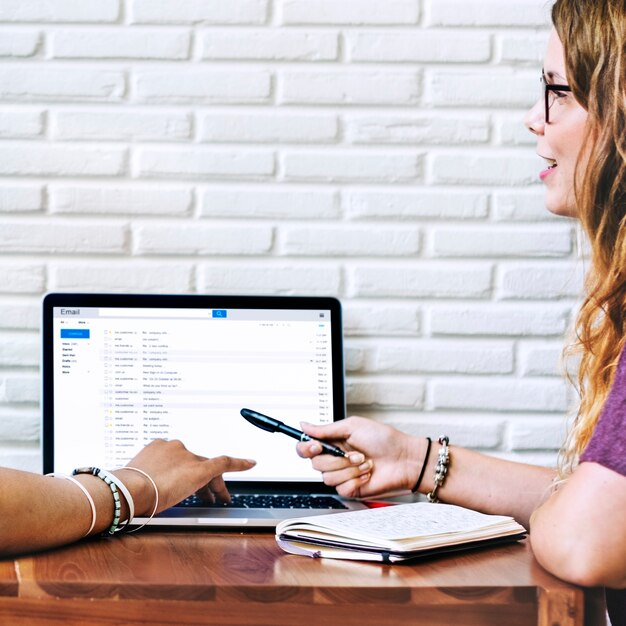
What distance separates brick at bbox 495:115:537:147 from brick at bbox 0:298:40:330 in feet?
3.07

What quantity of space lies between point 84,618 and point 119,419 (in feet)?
2.14

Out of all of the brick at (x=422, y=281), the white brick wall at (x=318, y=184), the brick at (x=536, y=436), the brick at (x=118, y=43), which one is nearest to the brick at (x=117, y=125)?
the white brick wall at (x=318, y=184)

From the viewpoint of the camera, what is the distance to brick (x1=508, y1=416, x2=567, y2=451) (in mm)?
1611

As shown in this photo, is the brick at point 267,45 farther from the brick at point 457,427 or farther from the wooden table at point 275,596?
the wooden table at point 275,596

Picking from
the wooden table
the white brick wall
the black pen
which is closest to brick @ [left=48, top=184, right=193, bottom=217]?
the white brick wall

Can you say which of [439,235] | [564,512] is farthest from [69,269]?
[564,512]

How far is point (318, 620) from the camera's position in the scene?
0.84 metres

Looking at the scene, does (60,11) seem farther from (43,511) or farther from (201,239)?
(43,511)

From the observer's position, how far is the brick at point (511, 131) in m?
1.62

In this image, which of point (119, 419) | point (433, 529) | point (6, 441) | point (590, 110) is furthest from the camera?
point (6, 441)

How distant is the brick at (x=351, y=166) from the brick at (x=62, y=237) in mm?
345

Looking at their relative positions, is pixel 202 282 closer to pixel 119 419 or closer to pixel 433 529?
pixel 119 419

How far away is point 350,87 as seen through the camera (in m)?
1.60

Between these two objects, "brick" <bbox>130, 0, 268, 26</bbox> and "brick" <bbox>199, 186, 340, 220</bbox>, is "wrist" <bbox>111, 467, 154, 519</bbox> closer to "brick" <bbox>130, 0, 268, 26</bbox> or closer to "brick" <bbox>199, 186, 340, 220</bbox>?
"brick" <bbox>199, 186, 340, 220</bbox>
